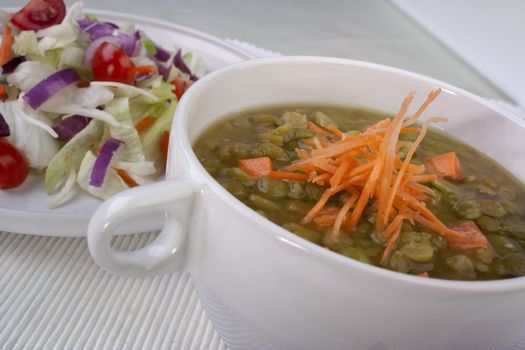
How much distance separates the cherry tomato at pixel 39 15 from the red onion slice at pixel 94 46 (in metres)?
0.21

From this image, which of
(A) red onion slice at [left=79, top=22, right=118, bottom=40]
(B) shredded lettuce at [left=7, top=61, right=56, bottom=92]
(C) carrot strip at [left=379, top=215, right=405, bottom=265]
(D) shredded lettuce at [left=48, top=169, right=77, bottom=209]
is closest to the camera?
(C) carrot strip at [left=379, top=215, right=405, bottom=265]

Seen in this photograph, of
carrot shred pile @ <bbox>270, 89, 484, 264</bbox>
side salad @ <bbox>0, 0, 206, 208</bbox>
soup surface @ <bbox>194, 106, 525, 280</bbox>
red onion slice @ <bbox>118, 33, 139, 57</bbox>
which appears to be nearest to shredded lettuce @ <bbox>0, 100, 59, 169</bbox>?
side salad @ <bbox>0, 0, 206, 208</bbox>

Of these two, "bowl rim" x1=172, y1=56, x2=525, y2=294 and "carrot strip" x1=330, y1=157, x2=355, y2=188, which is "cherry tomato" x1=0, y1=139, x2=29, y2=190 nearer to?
"bowl rim" x1=172, y1=56, x2=525, y2=294

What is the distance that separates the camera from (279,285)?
0.90 meters

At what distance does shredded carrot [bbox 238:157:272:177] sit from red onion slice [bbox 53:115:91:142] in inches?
43.4

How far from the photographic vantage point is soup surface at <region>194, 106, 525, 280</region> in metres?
1.09

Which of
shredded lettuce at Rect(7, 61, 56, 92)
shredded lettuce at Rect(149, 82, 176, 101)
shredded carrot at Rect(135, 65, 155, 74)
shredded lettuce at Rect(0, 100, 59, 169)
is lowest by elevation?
shredded lettuce at Rect(0, 100, 59, 169)

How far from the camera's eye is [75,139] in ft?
7.07

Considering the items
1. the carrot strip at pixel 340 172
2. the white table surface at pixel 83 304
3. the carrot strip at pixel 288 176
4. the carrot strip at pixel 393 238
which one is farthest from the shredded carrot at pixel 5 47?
the carrot strip at pixel 393 238

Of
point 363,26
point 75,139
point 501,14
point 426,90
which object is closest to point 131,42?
point 75,139

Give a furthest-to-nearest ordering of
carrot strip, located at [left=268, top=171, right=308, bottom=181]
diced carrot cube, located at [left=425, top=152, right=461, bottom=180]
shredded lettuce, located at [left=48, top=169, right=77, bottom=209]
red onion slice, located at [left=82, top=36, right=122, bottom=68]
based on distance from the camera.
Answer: red onion slice, located at [left=82, top=36, right=122, bottom=68], shredded lettuce, located at [left=48, top=169, right=77, bottom=209], diced carrot cube, located at [left=425, top=152, right=461, bottom=180], carrot strip, located at [left=268, top=171, right=308, bottom=181]

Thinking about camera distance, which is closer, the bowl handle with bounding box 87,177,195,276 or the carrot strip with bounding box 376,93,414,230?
the bowl handle with bounding box 87,177,195,276

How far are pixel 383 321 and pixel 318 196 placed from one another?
373mm

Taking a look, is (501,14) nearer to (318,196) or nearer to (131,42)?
(131,42)
